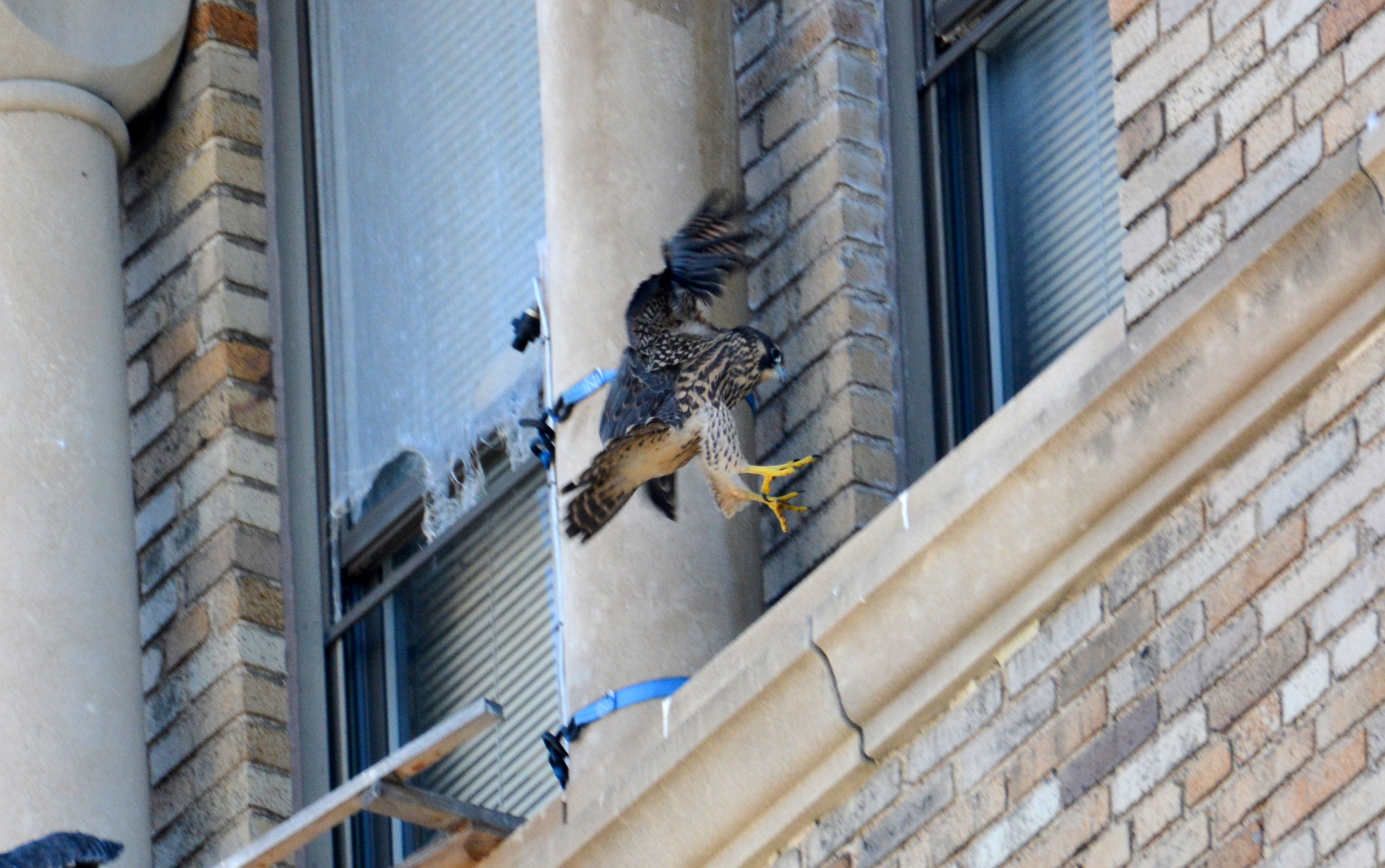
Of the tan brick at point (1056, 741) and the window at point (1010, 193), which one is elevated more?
the window at point (1010, 193)

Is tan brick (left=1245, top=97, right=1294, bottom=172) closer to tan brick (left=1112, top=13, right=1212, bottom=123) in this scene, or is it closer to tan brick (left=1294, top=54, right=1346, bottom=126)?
tan brick (left=1294, top=54, right=1346, bottom=126)

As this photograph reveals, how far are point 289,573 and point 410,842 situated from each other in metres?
0.81

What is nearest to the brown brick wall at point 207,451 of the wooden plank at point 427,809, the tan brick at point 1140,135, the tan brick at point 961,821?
the wooden plank at point 427,809

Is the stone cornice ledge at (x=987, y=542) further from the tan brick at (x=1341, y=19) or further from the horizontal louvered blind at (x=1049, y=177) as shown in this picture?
the horizontal louvered blind at (x=1049, y=177)

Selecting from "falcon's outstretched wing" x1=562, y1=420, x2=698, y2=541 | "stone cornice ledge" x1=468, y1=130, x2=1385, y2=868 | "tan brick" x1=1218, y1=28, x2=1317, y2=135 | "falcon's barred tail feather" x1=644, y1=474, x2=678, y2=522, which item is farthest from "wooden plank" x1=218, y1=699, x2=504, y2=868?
"tan brick" x1=1218, y1=28, x2=1317, y2=135

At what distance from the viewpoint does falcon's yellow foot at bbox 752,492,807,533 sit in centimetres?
616

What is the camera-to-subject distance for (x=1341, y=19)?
534cm

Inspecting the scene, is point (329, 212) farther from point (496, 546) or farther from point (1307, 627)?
point (1307, 627)

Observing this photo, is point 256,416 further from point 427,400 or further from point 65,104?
point 65,104

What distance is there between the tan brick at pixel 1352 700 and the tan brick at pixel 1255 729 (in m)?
0.11

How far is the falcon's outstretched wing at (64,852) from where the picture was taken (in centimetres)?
678

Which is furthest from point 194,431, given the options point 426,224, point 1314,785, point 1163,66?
point 1314,785

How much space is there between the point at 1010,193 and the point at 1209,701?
187 cm

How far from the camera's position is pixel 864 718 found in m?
5.83
